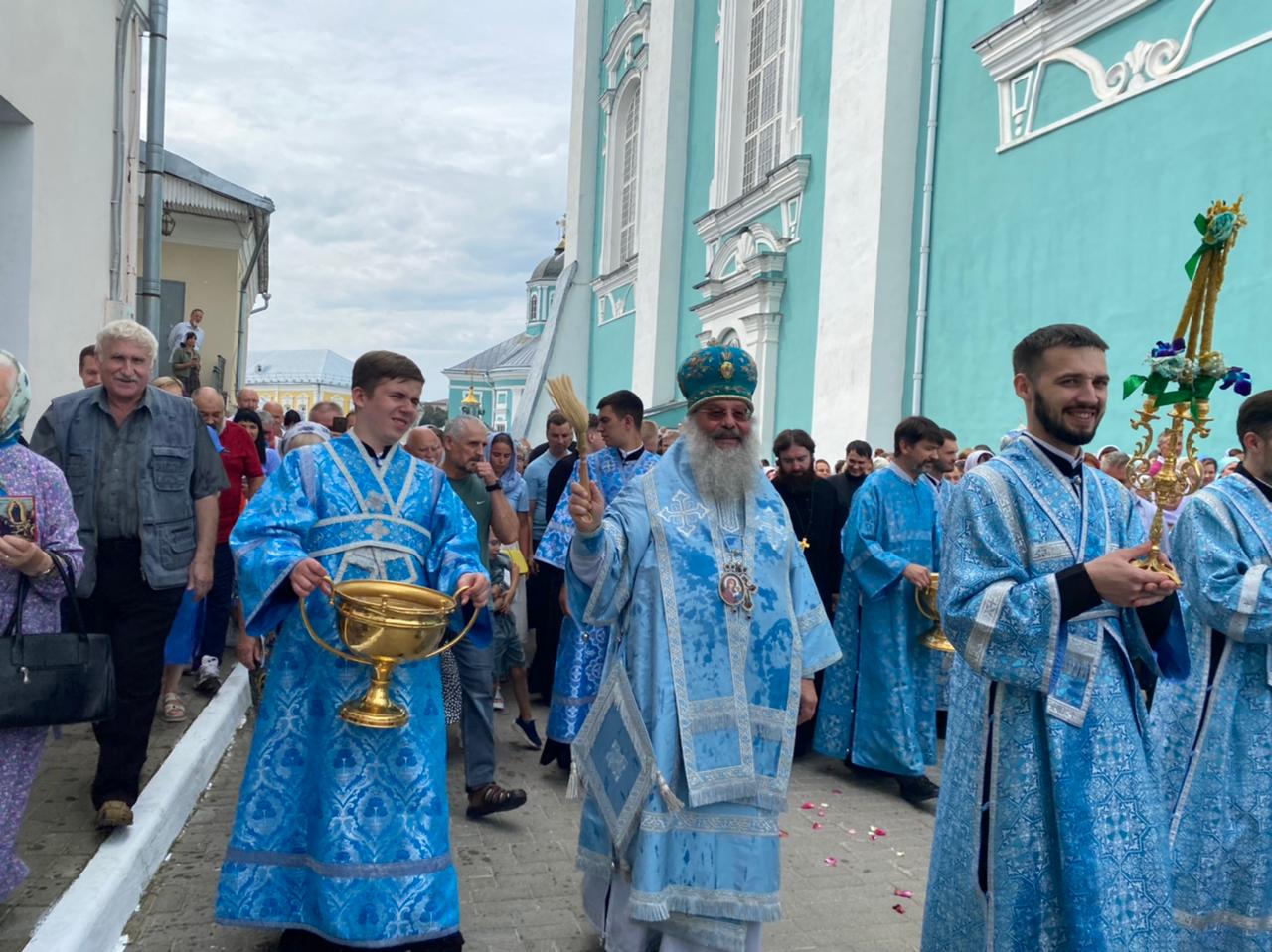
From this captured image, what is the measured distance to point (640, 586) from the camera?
3.56m

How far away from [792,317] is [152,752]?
1193cm

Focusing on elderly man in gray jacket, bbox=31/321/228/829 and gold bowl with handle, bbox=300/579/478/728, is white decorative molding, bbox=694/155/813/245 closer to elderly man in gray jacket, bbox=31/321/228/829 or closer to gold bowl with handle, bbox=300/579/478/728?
elderly man in gray jacket, bbox=31/321/228/829

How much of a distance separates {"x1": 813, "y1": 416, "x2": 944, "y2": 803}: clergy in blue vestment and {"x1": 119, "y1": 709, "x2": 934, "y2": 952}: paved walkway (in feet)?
0.92

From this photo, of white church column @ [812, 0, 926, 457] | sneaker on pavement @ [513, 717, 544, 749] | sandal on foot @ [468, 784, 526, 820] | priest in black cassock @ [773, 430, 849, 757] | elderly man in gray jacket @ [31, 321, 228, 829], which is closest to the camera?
elderly man in gray jacket @ [31, 321, 228, 829]

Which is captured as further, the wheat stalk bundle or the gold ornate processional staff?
the wheat stalk bundle

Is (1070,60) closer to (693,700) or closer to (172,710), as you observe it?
(693,700)

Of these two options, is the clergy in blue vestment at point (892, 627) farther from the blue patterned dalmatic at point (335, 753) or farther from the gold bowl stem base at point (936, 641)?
the blue patterned dalmatic at point (335, 753)

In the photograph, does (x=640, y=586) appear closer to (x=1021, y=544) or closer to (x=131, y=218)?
(x=1021, y=544)

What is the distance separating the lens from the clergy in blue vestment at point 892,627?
5.88 m

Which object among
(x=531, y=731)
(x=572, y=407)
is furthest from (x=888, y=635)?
(x=572, y=407)

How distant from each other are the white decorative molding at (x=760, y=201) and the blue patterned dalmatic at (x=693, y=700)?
40.9 feet

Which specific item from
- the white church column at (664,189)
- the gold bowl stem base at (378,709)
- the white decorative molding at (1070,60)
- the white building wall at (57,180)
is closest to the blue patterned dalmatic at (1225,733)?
the gold bowl stem base at (378,709)

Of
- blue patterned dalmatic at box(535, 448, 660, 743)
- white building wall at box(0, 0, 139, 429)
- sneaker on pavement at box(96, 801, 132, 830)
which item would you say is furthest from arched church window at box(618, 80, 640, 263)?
sneaker on pavement at box(96, 801, 132, 830)

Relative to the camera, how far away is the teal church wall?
8.29 metres
